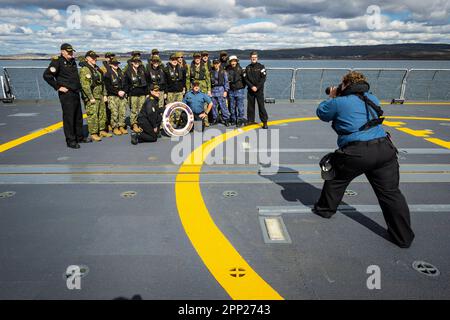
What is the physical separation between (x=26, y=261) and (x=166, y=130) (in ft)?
15.2

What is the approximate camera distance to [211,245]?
294cm

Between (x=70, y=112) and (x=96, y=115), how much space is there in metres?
0.75

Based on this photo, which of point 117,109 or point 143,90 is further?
point 143,90

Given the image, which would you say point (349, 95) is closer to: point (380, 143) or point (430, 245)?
point (380, 143)

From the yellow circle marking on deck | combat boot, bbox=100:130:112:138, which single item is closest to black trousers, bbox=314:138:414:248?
the yellow circle marking on deck

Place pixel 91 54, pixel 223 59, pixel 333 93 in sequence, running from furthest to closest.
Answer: pixel 223 59
pixel 91 54
pixel 333 93

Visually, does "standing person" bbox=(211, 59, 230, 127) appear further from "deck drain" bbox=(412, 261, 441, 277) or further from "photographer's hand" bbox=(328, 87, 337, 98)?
"deck drain" bbox=(412, 261, 441, 277)

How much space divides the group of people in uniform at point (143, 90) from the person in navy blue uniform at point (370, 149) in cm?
465

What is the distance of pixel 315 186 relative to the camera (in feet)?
14.4

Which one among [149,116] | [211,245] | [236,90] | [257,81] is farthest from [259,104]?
[211,245]

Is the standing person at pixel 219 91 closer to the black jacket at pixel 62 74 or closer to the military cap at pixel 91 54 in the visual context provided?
the military cap at pixel 91 54

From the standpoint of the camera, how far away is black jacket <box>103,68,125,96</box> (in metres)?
6.89

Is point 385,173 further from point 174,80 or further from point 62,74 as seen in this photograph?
point 174,80
